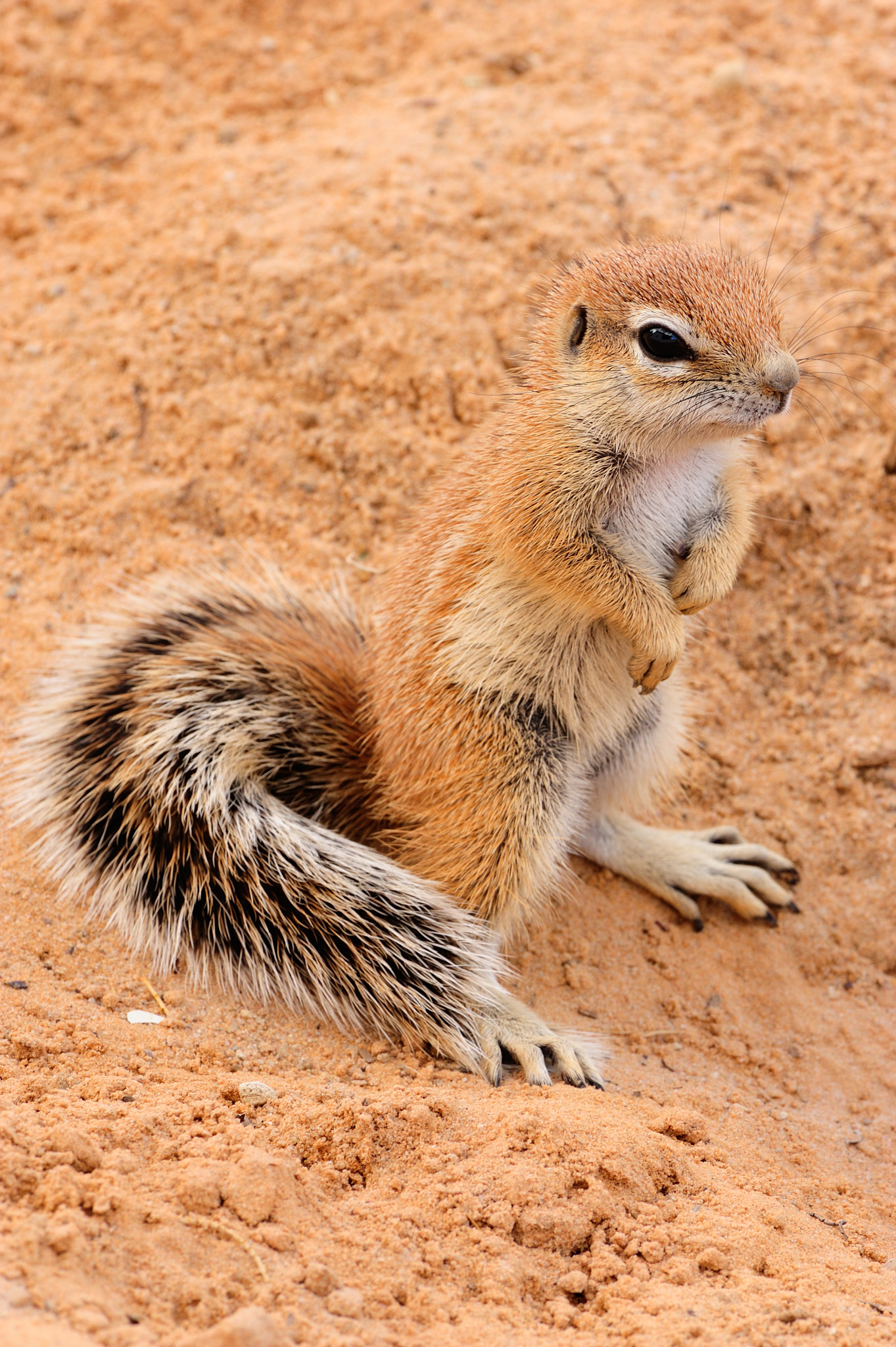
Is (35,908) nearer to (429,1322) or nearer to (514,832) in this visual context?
(514,832)

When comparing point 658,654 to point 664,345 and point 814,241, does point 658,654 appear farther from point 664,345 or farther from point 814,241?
point 814,241

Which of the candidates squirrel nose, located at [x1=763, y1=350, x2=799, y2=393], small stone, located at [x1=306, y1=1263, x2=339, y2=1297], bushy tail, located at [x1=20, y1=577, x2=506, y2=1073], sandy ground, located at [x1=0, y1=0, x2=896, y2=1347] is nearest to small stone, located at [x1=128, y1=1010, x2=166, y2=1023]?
sandy ground, located at [x1=0, y1=0, x2=896, y2=1347]

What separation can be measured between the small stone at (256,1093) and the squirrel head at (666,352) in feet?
6.69

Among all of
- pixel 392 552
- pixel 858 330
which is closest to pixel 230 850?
pixel 392 552

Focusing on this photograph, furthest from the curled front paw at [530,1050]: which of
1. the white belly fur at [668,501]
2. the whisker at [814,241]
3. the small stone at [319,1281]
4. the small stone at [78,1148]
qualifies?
the whisker at [814,241]

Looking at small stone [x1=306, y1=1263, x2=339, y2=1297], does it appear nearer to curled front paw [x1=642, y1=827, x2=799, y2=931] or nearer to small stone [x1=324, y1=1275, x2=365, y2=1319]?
small stone [x1=324, y1=1275, x2=365, y2=1319]

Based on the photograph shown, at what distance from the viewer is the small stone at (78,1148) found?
8.14 ft

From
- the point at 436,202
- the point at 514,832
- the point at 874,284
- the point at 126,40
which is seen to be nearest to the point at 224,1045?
the point at 514,832

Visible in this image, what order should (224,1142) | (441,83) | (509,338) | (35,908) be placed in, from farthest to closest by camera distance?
(441,83), (509,338), (35,908), (224,1142)

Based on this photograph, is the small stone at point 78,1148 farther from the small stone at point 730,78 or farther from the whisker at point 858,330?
the small stone at point 730,78

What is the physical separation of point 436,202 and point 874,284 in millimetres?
2048

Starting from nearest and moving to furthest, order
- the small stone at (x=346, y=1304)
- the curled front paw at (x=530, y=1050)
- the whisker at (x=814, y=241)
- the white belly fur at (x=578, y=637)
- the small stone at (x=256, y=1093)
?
the small stone at (x=346, y=1304), the small stone at (x=256, y=1093), the curled front paw at (x=530, y=1050), the white belly fur at (x=578, y=637), the whisker at (x=814, y=241)

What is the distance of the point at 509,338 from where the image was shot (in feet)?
17.1

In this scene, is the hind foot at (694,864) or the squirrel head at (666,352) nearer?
the squirrel head at (666,352)
